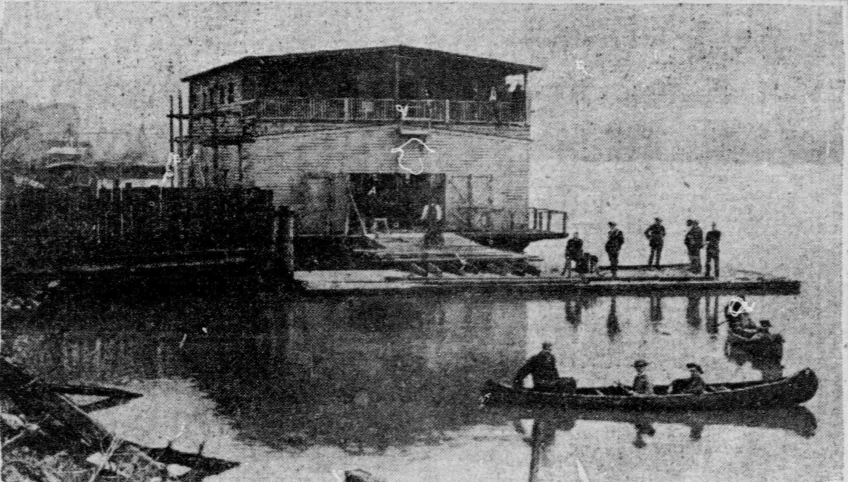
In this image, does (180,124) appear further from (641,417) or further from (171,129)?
(641,417)

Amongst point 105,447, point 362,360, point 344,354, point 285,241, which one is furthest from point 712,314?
point 105,447

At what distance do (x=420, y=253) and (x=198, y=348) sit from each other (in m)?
2.93

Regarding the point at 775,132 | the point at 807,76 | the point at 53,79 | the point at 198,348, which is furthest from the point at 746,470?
the point at 53,79

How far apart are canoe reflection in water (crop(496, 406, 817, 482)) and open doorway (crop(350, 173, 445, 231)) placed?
9.57 ft

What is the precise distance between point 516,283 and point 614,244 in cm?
122

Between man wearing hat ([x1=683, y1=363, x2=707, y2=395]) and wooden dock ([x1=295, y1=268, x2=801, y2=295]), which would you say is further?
wooden dock ([x1=295, y1=268, x2=801, y2=295])

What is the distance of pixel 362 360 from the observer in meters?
8.30

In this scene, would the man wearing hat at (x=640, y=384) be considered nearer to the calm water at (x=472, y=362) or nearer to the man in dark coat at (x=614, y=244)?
the calm water at (x=472, y=362)

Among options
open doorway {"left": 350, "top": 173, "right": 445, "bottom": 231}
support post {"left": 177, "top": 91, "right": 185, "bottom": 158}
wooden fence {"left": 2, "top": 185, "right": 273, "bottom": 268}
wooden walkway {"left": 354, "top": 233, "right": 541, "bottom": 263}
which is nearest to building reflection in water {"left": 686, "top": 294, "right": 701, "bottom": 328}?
wooden walkway {"left": 354, "top": 233, "right": 541, "bottom": 263}

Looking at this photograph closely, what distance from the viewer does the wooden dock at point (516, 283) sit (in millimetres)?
9695

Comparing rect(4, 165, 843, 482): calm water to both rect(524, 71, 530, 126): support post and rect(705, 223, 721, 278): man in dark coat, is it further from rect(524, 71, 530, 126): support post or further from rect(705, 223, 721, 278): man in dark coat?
rect(524, 71, 530, 126): support post

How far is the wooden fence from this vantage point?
27.2 feet

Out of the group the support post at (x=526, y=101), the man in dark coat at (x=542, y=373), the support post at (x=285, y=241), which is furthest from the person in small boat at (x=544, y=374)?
the support post at (x=285, y=241)

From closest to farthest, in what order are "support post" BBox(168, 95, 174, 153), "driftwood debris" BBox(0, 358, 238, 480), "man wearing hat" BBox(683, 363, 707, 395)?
"driftwood debris" BBox(0, 358, 238, 480) < "man wearing hat" BBox(683, 363, 707, 395) < "support post" BBox(168, 95, 174, 153)
